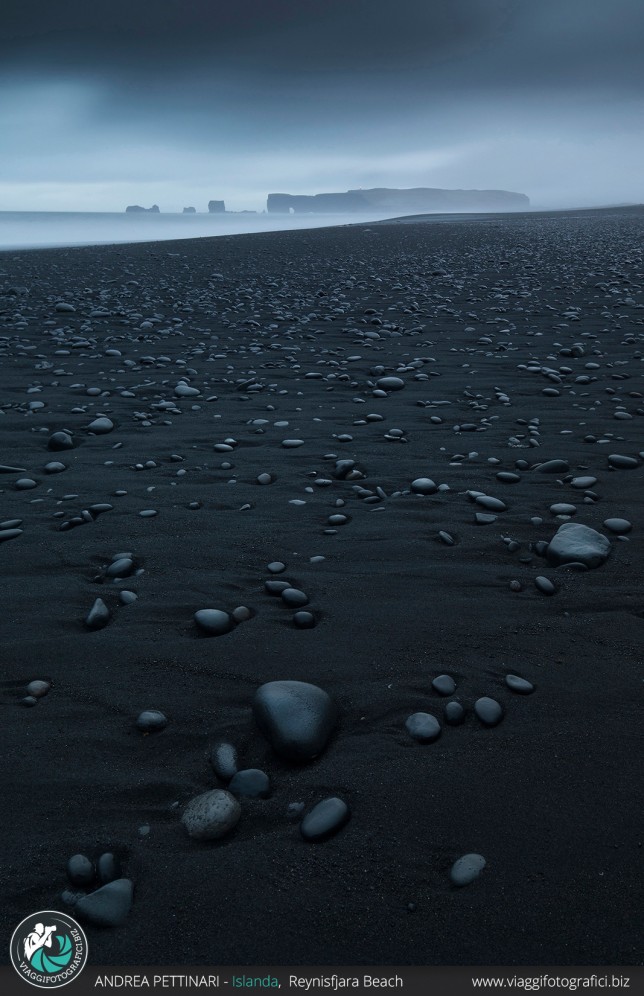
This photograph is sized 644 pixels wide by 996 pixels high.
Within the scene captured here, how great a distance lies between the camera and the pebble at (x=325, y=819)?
170 centimetres

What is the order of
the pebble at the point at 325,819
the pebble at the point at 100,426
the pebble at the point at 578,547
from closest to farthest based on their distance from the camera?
the pebble at the point at 325,819
the pebble at the point at 578,547
the pebble at the point at 100,426

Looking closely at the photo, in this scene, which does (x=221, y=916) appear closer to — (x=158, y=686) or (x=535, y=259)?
(x=158, y=686)

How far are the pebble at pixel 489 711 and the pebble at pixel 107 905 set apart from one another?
1.11 metres

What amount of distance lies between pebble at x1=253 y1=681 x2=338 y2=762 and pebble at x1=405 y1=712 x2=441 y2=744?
240mm

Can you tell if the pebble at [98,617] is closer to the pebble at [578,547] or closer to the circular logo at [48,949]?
the circular logo at [48,949]

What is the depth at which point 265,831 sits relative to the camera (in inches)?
67.9

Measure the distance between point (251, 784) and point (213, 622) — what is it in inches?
30.5

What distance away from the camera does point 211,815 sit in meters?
1.74

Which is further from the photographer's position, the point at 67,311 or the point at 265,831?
the point at 67,311

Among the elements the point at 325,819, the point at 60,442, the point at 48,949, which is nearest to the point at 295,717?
the point at 325,819

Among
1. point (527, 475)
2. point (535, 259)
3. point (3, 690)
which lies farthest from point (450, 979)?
point (535, 259)

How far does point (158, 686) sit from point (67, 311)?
9.58m

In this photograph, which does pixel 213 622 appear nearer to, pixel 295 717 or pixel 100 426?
pixel 295 717

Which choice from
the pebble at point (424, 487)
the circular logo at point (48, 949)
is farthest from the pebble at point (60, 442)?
the circular logo at point (48, 949)
